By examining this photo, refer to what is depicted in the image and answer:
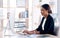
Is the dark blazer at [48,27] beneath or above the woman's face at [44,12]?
beneath

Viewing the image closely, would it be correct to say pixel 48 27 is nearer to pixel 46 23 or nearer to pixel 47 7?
pixel 46 23

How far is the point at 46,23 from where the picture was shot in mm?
928

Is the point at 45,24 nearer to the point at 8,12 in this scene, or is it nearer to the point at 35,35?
the point at 35,35

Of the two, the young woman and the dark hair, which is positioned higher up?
the dark hair

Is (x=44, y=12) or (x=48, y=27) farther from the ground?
(x=44, y=12)

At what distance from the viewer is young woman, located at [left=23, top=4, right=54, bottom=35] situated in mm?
905

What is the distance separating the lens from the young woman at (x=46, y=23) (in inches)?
35.6

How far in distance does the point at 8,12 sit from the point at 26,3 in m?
0.14

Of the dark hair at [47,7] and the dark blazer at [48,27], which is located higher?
the dark hair at [47,7]

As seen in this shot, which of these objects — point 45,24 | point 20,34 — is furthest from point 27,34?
point 45,24

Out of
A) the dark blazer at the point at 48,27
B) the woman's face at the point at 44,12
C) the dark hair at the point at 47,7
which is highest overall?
the dark hair at the point at 47,7

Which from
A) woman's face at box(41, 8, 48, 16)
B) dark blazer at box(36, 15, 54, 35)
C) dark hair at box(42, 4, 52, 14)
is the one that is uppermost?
dark hair at box(42, 4, 52, 14)

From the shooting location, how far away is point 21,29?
2.88 ft

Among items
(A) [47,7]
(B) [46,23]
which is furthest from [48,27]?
(A) [47,7]
